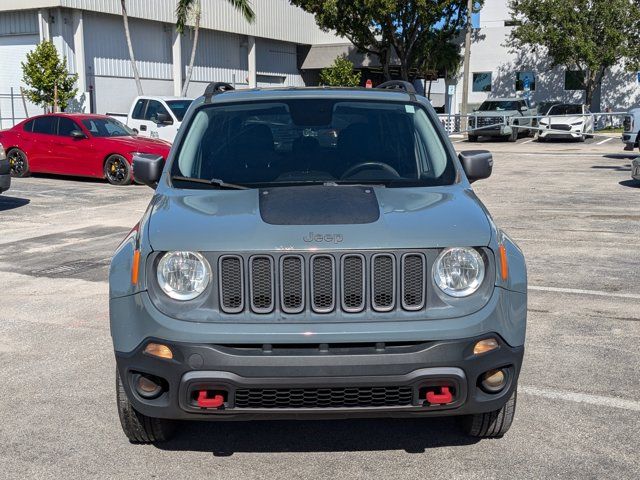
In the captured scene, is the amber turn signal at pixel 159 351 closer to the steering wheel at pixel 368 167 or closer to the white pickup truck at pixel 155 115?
the steering wheel at pixel 368 167

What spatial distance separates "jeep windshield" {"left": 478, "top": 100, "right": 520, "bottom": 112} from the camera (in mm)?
36406

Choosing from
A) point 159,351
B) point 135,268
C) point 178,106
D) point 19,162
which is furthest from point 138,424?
point 178,106

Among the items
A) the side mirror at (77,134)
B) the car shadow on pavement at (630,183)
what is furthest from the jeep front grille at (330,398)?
the side mirror at (77,134)

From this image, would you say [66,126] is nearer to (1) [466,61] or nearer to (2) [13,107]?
(2) [13,107]

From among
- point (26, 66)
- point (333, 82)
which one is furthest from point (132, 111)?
point (333, 82)

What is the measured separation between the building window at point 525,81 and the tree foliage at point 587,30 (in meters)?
5.09

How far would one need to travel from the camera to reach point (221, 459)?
4027mm

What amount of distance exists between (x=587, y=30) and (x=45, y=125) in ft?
103

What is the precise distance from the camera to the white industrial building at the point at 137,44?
3550cm

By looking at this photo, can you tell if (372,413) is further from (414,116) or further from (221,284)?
(414,116)

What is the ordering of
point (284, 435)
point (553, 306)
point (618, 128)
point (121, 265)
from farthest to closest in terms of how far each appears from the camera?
point (618, 128), point (553, 306), point (284, 435), point (121, 265)

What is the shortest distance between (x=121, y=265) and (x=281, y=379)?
3.42 ft

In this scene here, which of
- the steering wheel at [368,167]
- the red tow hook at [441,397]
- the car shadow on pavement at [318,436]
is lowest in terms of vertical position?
the car shadow on pavement at [318,436]

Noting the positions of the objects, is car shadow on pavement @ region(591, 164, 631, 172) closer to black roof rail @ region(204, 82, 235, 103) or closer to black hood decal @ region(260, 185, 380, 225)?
black roof rail @ region(204, 82, 235, 103)
